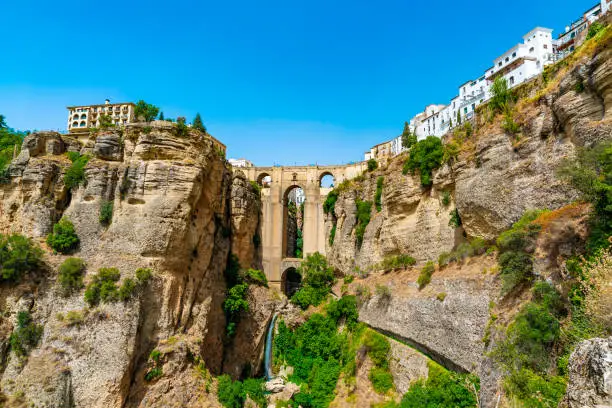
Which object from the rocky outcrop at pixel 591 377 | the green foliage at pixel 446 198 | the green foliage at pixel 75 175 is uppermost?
the green foliage at pixel 75 175

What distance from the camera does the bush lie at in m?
23.0

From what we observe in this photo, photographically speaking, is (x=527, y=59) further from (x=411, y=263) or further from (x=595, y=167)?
(x=595, y=167)

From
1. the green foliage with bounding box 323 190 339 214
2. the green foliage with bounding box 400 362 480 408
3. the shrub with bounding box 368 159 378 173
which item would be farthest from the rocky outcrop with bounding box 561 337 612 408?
the green foliage with bounding box 323 190 339 214

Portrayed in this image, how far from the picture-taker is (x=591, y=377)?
6.50 m

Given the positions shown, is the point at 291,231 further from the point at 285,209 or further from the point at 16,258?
the point at 16,258

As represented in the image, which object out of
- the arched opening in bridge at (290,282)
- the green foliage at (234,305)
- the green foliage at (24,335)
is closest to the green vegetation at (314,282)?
the arched opening in bridge at (290,282)

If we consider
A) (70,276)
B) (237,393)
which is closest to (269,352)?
(237,393)

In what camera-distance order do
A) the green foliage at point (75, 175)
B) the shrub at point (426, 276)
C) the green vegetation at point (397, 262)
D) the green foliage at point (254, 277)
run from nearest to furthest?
the shrub at point (426, 276) → the green foliage at point (75, 175) → the green vegetation at point (397, 262) → the green foliage at point (254, 277)

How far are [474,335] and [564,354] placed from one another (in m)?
5.79

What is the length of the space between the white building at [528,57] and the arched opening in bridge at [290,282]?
30.1 meters

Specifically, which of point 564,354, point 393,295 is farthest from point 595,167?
point 393,295

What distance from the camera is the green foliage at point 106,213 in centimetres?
2583

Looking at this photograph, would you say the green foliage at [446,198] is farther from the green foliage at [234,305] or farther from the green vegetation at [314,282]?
the green foliage at [234,305]

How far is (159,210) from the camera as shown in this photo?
83.7ft
